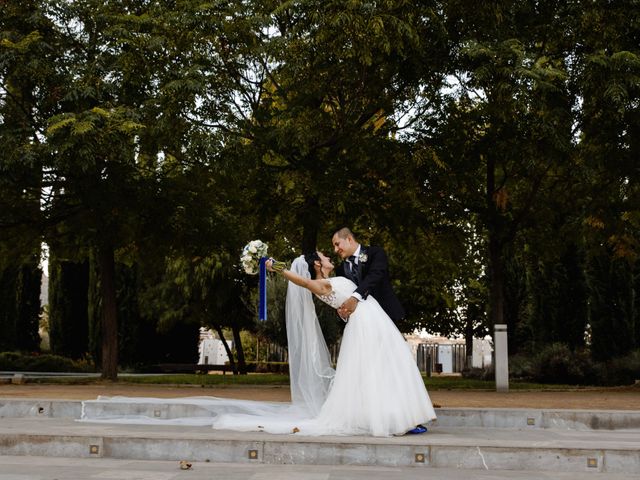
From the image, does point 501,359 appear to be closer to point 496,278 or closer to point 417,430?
point 496,278

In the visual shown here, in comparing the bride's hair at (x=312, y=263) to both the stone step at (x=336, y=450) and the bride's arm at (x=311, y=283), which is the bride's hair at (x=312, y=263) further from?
the stone step at (x=336, y=450)

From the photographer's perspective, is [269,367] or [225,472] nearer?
[225,472]

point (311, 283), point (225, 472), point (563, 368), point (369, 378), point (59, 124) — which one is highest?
point (59, 124)

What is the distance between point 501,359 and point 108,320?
383 inches

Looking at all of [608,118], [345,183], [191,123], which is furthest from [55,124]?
[608,118]

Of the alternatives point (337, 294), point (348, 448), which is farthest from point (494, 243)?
point (348, 448)

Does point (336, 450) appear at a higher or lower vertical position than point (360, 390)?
lower

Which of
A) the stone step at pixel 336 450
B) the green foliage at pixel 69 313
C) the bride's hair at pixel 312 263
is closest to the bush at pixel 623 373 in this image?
the stone step at pixel 336 450

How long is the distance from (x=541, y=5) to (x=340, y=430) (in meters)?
11.9

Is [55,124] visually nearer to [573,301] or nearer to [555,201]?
[555,201]

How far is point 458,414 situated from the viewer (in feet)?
35.2

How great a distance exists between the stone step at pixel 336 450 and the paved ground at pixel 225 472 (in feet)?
0.62

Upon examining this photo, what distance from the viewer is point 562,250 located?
21.7m

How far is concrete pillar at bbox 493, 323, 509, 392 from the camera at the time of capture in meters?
17.4
